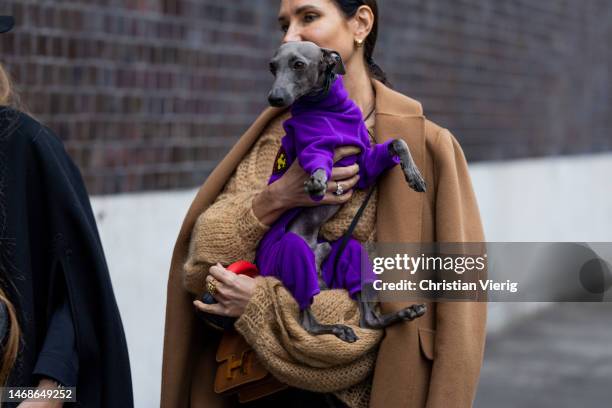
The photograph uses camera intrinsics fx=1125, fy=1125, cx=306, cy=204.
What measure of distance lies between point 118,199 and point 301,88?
120 inches

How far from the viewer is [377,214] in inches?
127

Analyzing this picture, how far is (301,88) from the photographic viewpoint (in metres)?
3.01

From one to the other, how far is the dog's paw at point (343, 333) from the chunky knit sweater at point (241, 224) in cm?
26

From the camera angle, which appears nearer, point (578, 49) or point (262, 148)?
point (262, 148)

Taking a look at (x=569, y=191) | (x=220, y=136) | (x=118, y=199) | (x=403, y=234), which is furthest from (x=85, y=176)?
(x=569, y=191)

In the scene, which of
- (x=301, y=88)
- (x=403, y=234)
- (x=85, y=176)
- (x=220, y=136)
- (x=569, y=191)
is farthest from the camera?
(x=569, y=191)

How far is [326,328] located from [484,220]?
672 cm

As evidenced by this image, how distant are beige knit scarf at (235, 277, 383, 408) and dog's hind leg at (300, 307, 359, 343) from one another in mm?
13

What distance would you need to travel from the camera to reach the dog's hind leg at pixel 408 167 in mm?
3012

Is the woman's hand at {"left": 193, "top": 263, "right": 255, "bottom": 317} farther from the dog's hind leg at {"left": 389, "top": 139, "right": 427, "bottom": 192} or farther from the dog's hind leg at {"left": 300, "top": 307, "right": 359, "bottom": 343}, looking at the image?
the dog's hind leg at {"left": 389, "top": 139, "right": 427, "bottom": 192}

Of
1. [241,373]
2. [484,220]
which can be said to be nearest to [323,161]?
[241,373]

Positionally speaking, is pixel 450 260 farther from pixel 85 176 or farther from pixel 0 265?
pixel 85 176

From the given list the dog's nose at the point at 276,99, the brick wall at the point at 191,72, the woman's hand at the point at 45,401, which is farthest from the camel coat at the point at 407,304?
the brick wall at the point at 191,72

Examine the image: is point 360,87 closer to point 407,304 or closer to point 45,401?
point 407,304
